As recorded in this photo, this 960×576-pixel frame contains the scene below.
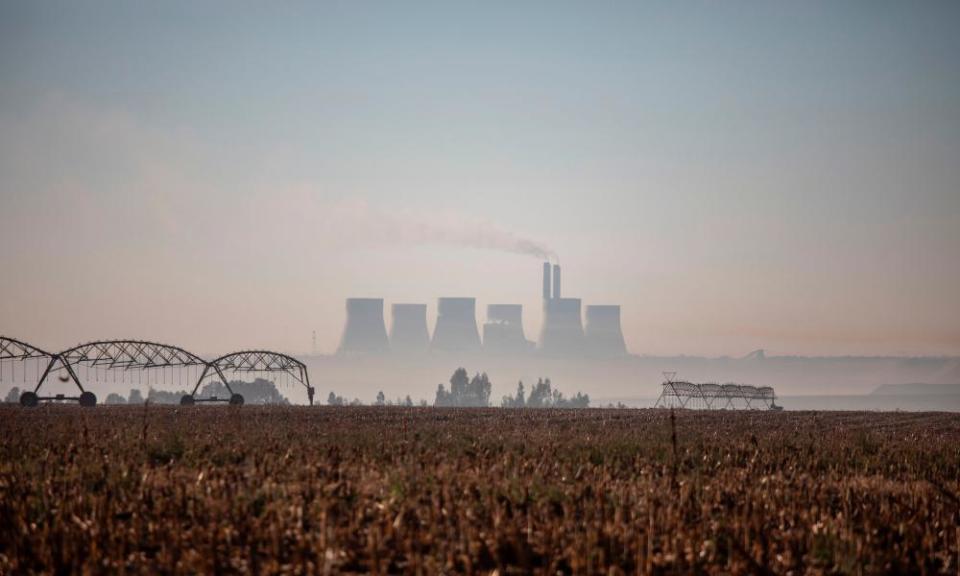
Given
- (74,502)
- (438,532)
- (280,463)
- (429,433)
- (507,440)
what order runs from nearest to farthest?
(438,532) → (74,502) → (280,463) → (507,440) → (429,433)

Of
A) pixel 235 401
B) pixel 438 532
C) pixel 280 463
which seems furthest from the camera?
pixel 235 401

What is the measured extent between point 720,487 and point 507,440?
1091cm

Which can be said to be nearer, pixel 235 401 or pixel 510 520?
pixel 510 520

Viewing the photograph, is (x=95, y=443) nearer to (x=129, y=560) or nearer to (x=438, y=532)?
(x=129, y=560)

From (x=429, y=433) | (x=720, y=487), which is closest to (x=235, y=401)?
(x=429, y=433)

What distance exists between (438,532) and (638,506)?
12.1 ft

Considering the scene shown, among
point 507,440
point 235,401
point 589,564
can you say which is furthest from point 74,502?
point 235,401

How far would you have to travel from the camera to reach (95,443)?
22.5 m

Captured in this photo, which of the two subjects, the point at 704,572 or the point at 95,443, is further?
the point at 95,443

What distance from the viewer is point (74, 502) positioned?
13.2 meters

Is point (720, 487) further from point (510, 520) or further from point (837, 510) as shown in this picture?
point (510, 520)

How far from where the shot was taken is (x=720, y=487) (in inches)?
618

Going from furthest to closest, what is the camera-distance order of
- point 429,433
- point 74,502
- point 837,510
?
point 429,433
point 837,510
point 74,502

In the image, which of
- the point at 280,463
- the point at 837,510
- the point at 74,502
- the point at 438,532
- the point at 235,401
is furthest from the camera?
the point at 235,401
